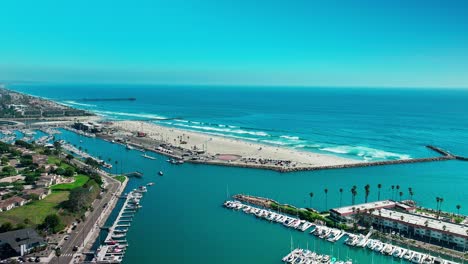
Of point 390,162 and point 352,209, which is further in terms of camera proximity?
point 390,162

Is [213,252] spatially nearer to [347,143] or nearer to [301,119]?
[347,143]

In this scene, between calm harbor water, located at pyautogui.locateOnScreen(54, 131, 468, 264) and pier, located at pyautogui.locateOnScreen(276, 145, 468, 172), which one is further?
pier, located at pyautogui.locateOnScreen(276, 145, 468, 172)

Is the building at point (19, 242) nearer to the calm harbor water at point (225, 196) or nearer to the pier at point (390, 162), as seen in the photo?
the calm harbor water at point (225, 196)

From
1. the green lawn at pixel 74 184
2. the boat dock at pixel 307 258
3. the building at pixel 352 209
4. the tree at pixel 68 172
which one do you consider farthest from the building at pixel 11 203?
the building at pixel 352 209

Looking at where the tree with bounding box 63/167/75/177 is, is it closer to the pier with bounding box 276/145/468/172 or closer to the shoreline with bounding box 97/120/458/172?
the shoreline with bounding box 97/120/458/172

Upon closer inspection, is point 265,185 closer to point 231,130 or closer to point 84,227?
point 84,227

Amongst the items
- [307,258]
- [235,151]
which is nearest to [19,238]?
[307,258]

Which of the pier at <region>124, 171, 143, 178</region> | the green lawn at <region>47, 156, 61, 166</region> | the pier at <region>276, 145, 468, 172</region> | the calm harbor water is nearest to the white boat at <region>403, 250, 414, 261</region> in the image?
the calm harbor water
